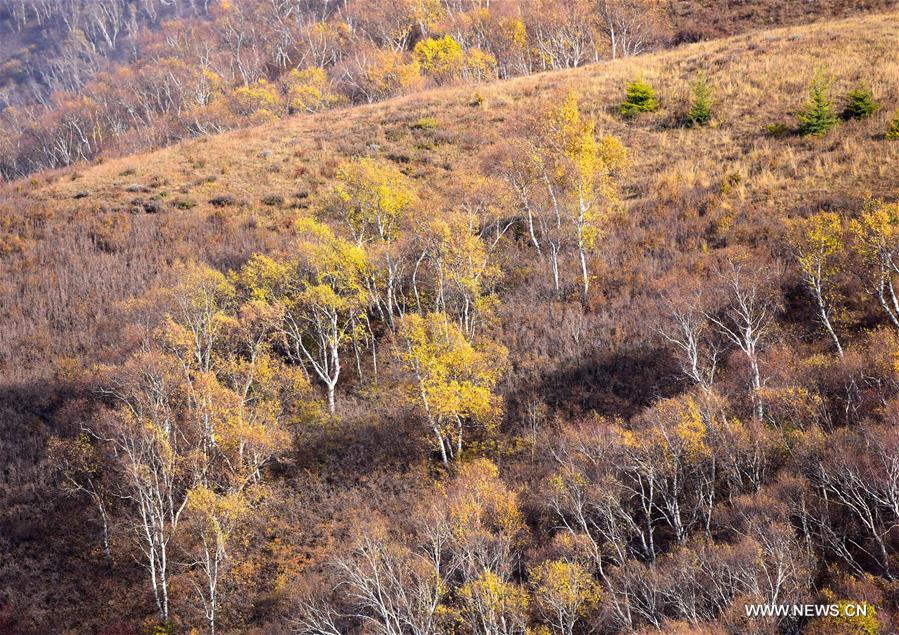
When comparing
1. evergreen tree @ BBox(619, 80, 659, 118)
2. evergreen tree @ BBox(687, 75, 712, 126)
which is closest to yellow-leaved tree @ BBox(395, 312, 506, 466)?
evergreen tree @ BBox(687, 75, 712, 126)

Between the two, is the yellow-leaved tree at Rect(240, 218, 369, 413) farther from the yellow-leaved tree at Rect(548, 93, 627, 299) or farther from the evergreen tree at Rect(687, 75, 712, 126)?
the evergreen tree at Rect(687, 75, 712, 126)

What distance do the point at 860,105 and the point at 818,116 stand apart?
286 centimetres

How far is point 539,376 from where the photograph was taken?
3881 cm

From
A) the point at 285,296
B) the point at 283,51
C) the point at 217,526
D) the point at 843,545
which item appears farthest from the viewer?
the point at 283,51

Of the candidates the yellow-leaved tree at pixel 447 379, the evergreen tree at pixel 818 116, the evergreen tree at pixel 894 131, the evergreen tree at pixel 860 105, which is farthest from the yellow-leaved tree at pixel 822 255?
the evergreen tree at pixel 860 105

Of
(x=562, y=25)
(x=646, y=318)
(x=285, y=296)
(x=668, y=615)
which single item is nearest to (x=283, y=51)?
(x=562, y=25)

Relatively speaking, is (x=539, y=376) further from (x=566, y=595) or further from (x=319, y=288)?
(x=566, y=595)

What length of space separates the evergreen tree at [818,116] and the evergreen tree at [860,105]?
1.15 m

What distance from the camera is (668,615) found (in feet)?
80.9

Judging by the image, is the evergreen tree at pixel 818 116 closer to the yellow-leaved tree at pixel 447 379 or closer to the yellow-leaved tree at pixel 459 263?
the yellow-leaved tree at pixel 459 263

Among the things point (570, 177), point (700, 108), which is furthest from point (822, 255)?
point (700, 108)

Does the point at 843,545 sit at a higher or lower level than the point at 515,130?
lower

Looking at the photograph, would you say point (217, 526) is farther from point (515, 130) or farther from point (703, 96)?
point (703, 96)

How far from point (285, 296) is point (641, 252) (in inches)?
975
